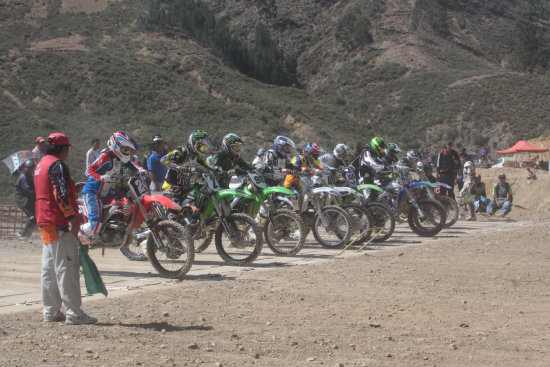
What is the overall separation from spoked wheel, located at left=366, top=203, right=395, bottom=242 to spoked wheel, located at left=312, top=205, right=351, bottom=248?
45.5 inches

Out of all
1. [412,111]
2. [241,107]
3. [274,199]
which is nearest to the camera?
[274,199]

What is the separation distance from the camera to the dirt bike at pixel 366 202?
13.4m

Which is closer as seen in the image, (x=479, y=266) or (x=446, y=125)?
(x=479, y=266)

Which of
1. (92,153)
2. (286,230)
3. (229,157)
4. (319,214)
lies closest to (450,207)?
(319,214)

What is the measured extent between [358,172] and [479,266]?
16.5 ft

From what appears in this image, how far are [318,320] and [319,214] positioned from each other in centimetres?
550

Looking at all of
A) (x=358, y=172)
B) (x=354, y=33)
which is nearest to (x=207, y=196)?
(x=358, y=172)

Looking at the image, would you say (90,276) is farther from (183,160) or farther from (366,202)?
(366,202)

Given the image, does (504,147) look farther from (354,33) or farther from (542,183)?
(542,183)

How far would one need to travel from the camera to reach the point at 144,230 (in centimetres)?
913

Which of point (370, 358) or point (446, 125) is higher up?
point (446, 125)

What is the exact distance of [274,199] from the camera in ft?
40.7

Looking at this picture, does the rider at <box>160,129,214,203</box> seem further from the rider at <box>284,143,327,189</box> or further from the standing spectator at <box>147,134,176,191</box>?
the rider at <box>284,143,327,189</box>

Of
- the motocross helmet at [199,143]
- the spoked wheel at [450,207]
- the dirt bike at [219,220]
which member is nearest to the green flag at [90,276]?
the dirt bike at [219,220]
